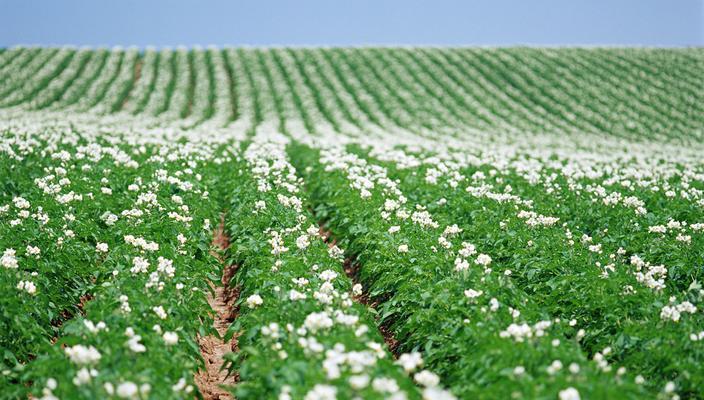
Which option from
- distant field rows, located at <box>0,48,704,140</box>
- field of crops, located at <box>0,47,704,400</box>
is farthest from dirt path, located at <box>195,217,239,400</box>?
distant field rows, located at <box>0,48,704,140</box>

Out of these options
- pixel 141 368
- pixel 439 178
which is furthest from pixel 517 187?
pixel 141 368

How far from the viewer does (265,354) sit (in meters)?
5.30

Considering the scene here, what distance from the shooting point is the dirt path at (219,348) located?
22.0ft

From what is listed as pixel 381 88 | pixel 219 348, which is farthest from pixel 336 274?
pixel 381 88

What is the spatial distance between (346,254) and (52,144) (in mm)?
9082

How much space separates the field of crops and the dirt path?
0.12 ft

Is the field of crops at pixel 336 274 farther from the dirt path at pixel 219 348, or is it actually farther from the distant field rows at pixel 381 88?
the distant field rows at pixel 381 88

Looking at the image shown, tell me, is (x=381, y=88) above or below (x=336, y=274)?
above

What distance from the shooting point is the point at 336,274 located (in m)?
6.95

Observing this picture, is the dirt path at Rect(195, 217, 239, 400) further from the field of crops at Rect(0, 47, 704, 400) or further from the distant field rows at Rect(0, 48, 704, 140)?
the distant field rows at Rect(0, 48, 704, 140)

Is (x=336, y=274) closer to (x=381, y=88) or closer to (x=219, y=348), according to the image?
(x=219, y=348)

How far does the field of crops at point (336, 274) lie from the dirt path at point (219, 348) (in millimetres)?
35

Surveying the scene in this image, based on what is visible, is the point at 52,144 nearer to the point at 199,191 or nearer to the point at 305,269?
the point at 199,191

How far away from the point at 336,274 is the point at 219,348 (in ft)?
7.49
